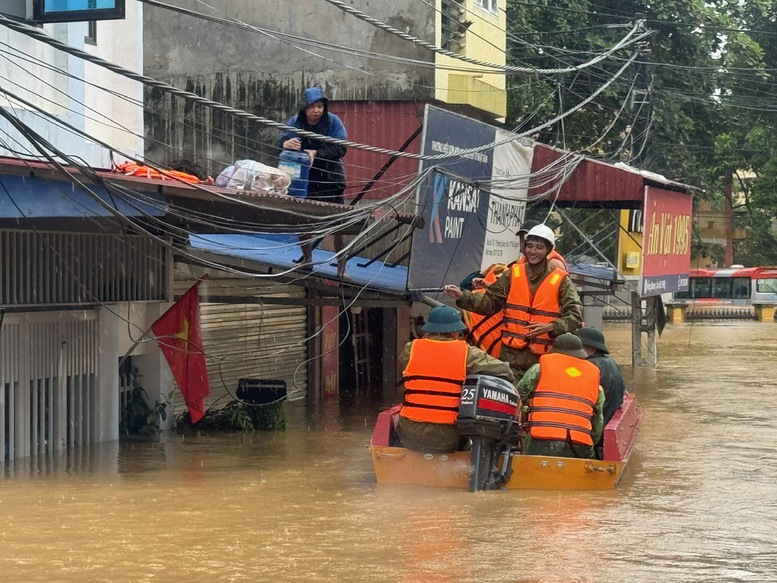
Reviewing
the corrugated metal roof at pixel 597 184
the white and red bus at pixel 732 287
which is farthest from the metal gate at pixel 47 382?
the white and red bus at pixel 732 287

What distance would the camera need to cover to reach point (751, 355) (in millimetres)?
29609

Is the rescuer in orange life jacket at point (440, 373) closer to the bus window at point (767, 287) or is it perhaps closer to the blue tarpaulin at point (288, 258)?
the blue tarpaulin at point (288, 258)

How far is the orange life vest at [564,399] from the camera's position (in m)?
10.6

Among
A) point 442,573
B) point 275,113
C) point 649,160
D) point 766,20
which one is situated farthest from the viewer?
point 766,20

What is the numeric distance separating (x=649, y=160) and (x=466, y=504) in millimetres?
20406

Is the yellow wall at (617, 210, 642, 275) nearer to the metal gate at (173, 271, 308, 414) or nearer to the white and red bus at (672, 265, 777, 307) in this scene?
the metal gate at (173, 271, 308, 414)

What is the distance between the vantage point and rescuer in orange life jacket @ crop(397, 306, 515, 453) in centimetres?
1055

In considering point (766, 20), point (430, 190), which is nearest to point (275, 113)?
point (430, 190)

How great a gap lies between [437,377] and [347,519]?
1509mm

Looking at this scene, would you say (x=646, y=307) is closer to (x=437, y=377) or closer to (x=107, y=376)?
(x=107, y=376)

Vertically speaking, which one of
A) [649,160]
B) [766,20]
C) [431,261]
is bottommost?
[431,261]

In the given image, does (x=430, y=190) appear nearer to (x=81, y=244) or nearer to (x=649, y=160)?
(x=81, y=244)

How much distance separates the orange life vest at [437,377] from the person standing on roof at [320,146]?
12.0 feet

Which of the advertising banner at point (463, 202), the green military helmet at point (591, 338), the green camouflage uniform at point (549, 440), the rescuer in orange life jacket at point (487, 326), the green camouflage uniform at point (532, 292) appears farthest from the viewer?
the advertising banner at point (463, 202)
